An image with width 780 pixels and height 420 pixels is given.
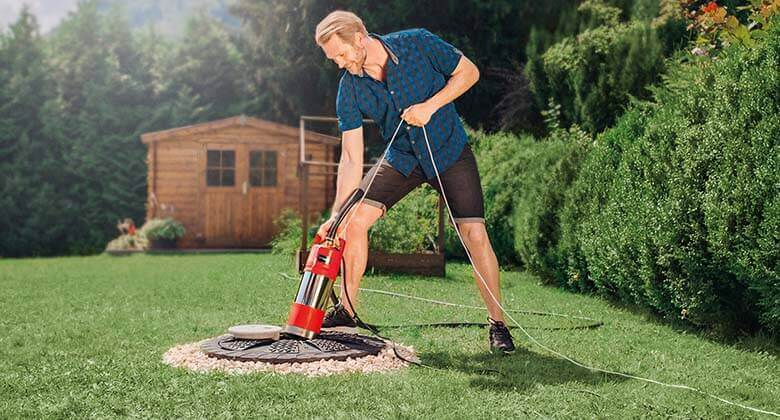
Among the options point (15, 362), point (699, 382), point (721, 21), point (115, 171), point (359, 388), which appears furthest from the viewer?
point (115, 171)

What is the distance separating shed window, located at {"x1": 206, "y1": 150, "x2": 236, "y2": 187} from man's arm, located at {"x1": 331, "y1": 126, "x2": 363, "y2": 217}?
41.9ft

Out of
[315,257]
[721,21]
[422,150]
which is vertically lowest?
[315,257]

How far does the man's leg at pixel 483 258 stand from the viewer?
4.44 meters

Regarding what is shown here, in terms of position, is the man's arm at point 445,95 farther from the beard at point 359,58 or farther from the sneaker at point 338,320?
the sneaker at point 338,320

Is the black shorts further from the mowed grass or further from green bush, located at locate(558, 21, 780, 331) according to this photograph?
green bush, located at locate(558, 21, 780, 331)

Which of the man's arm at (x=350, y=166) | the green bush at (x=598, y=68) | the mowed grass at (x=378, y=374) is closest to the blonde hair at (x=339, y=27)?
the man's arm at (x=350, y=166)

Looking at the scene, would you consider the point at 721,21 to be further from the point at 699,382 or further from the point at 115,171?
the point at 115,171

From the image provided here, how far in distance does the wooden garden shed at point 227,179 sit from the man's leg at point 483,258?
41.0 ft

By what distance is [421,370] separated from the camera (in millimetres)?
3973

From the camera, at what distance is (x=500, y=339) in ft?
14.6

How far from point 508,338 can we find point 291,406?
157 centimetres

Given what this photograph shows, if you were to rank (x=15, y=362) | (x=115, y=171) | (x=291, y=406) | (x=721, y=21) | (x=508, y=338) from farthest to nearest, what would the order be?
1. (x=115, y=171)
2. (x=721, y=21)
3. (x=508, y=338)
4. (x=15, y=362)
5. (x=291, y=406)

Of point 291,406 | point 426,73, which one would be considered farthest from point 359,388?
point 426,73

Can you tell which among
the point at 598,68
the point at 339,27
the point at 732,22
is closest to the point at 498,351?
the point at 339,27
